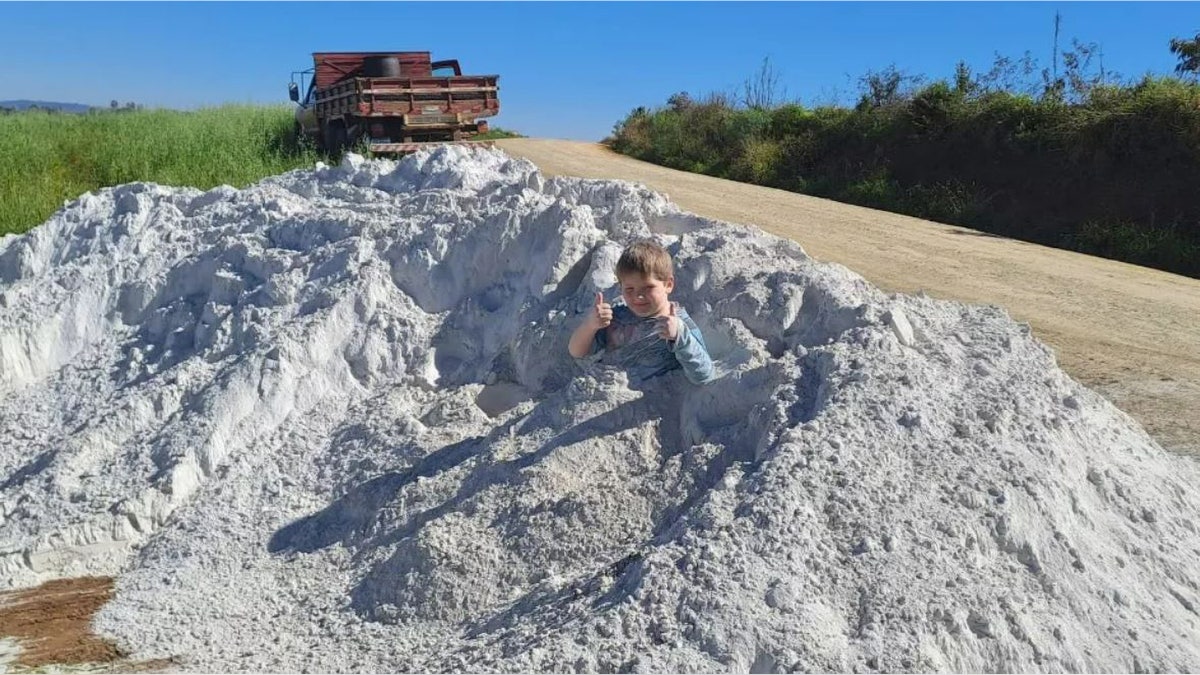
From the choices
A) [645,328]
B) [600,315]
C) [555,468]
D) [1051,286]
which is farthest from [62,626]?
[1051,286]

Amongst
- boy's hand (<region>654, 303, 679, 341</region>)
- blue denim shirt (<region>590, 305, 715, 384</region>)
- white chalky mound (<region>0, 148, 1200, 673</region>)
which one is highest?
boy's hand (<region>654, 303, 679, 341</region>)

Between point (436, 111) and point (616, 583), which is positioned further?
point (436, 111)

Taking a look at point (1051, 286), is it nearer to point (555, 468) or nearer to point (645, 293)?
point (645, 293)

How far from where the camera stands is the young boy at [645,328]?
14.1 feet

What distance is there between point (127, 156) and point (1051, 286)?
11.4 meters

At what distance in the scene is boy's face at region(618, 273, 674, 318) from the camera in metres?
4.32

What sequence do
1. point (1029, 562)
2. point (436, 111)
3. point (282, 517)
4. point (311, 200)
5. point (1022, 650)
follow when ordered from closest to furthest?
point (1022, 650)
point (1029, 562)
point (282, 517)
point (311, 200)
point (436, 111)

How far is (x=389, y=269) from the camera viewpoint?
6.09 m

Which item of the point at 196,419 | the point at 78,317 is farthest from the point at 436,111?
the point at 196,419

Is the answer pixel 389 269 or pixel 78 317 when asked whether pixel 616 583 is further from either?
pixel 78 317

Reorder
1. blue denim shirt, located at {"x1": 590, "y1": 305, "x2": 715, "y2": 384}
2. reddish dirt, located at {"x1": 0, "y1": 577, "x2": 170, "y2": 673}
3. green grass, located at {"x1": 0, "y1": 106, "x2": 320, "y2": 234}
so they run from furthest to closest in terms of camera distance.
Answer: green grass, located at {"x1": 0, "y1": 106, "x2": 320, "y2": 234}
blue denim shirt, located at {"x1": 590, "y1": 305, "x2": 715, "y2": 384}
reddish dirt, located at {"x1": 0, "y1": 577, "x2": 170, "y2": 673}

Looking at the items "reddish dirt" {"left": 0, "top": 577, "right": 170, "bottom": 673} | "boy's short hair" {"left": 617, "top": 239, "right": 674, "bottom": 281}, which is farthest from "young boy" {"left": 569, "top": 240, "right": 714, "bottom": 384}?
"reddish dirt" {"left": 0, "top": 577, "right": 170, "bottom": 673}

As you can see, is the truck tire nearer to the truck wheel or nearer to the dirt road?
Answer: the truck wheel

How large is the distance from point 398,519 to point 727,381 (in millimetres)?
1501
